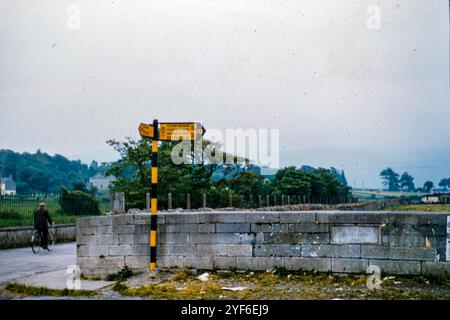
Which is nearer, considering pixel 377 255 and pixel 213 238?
pixel 377 255

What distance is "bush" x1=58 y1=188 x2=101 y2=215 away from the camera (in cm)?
2200

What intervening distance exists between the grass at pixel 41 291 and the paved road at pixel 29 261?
4.50 ft

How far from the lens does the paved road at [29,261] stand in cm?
1247

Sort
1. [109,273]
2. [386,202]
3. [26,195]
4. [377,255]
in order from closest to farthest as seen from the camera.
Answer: [377,255] → [109,273] → [26,195] → [386,202]

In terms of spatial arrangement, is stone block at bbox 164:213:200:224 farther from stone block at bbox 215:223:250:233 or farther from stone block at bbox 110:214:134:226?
stone block at bbox 110:214:134:226

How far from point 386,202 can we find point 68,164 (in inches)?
1823

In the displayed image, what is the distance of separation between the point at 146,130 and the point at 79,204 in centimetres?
1363

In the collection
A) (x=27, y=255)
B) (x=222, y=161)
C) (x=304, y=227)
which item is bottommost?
(x=27, y=255)

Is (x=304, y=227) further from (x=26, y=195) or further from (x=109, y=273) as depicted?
(x=26, y=195)

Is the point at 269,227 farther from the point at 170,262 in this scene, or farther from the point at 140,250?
the point at 140,250

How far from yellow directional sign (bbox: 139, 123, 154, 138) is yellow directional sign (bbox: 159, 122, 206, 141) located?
22 centimetres

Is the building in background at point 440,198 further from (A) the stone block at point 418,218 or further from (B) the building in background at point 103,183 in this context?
(A) the stone block at point 418,218
